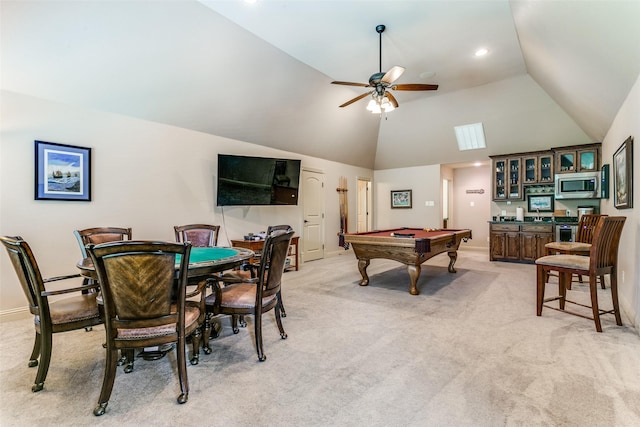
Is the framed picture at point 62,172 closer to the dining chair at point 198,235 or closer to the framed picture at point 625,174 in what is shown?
the dining chair at point 198,235

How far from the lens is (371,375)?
83.4 inches

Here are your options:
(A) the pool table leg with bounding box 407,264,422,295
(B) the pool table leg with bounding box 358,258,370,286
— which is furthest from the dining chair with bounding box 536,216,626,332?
(B) the pool table leg with bounding box 358,258,370,286

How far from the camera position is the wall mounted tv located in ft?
15.9

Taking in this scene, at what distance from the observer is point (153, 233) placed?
429 cm

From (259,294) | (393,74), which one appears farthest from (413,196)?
(259,294)

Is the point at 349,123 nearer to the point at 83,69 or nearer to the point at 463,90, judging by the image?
the point at 463,90

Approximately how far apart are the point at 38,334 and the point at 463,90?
22.5 feet

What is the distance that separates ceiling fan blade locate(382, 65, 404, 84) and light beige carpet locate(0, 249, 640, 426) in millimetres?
2618

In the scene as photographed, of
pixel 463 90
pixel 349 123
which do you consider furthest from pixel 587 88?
pixel 349 123

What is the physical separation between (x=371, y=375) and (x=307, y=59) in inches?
166

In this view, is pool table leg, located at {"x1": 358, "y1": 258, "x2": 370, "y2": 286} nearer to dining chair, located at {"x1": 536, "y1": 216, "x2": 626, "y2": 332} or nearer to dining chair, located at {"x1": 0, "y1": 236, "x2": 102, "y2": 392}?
dining chair, located at {"x1": 536, "y1": 216, "x2": 626, "y2": 332}

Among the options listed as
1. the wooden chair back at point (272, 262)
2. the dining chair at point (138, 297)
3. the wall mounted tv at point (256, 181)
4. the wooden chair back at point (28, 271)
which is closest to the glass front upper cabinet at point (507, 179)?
the wall mounted tv at point (256, 181)

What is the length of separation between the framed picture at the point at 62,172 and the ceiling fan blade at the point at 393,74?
3.60 metres

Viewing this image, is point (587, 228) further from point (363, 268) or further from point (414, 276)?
point (363, 268)
